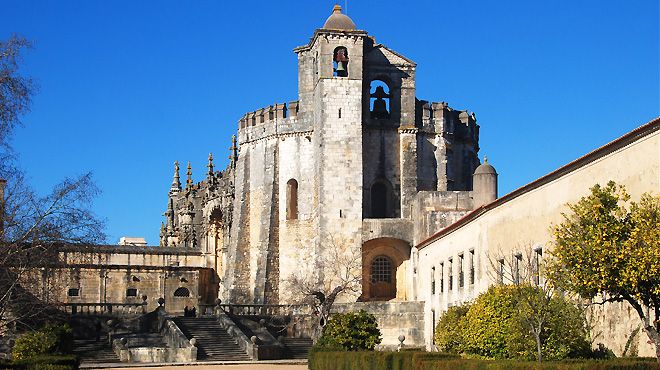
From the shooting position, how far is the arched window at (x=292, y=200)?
56000 mm

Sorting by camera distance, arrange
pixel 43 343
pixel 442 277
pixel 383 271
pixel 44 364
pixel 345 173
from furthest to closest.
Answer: pixel 383 271
pixel 345 173
pixel 442 277
pixel 43 343
pixel 44 364

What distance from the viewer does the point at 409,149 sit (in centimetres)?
5481

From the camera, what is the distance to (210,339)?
4431 cm

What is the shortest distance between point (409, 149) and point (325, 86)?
19.3 feet

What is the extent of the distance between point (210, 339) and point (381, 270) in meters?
12.7

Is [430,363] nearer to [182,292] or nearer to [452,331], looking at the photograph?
[452,331]

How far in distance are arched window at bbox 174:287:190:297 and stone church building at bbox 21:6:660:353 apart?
4.6 inches

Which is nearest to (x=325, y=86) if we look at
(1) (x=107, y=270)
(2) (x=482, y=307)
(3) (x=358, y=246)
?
(3) (x=358, y=246)

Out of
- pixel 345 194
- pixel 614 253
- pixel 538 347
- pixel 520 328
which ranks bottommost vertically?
pixel 538 347

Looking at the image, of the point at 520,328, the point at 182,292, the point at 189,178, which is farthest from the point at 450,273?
the point at 189,178

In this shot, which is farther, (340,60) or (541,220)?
(340,60)

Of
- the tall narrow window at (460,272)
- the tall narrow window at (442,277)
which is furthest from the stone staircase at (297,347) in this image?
the tall narrow window at (460,272)

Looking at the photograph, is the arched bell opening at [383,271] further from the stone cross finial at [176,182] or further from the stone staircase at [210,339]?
the stone cross finial at [176,182]

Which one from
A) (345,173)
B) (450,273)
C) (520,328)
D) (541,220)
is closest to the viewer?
(520,328)
